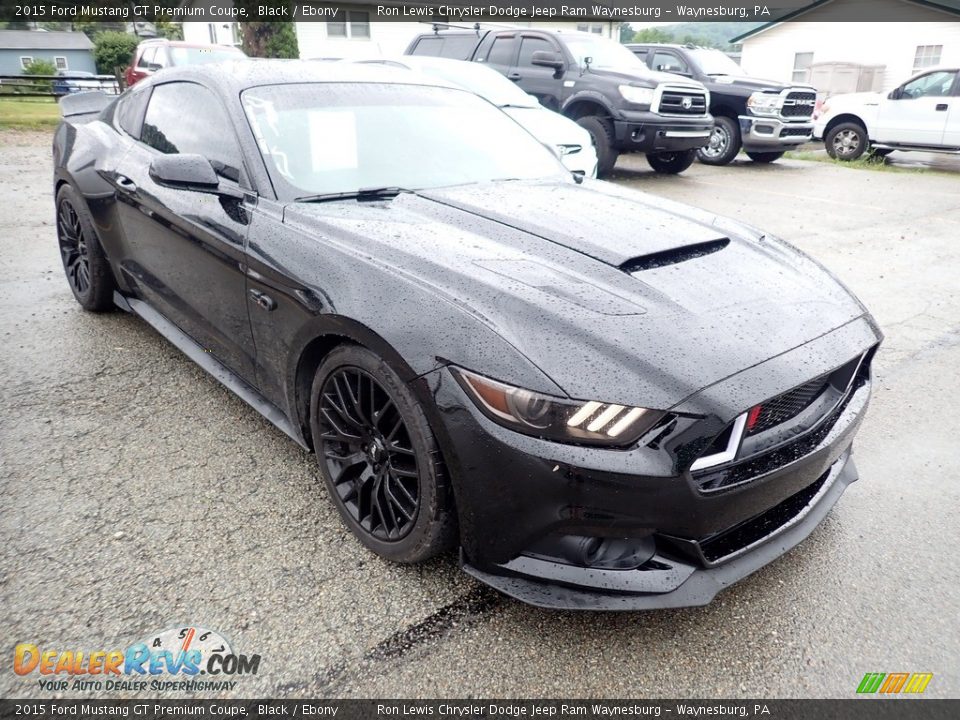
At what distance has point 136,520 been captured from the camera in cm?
252

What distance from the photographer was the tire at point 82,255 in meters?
4.10

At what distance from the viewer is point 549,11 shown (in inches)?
1125

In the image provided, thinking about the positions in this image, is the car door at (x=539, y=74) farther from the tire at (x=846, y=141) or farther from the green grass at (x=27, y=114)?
the green grass at (x=27, y=114)

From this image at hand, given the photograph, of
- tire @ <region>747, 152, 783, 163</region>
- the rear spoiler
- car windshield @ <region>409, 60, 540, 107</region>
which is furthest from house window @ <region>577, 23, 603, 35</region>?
the rear spoiler

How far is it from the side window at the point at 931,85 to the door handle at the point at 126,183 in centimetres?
1401

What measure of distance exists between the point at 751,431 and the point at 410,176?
5.95ft

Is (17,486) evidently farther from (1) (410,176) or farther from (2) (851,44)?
(2) (851,44)

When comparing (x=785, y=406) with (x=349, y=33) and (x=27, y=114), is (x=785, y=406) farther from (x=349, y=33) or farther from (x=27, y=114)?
(x=349, y=33)

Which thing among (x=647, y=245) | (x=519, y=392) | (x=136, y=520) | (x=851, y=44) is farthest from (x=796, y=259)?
(x=851, y=44)

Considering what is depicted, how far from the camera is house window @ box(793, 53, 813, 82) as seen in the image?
89.0ft

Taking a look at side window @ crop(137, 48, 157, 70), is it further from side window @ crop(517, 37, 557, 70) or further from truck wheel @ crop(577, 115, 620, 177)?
truck wheel @ crop(577, 115, 620, 177)

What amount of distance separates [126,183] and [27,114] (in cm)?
1597

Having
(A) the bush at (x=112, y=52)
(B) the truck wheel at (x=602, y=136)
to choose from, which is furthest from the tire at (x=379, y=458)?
(A) the bush at (x=112, y=52)

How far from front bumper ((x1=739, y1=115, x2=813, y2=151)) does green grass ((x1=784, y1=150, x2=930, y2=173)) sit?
1.53 meters
